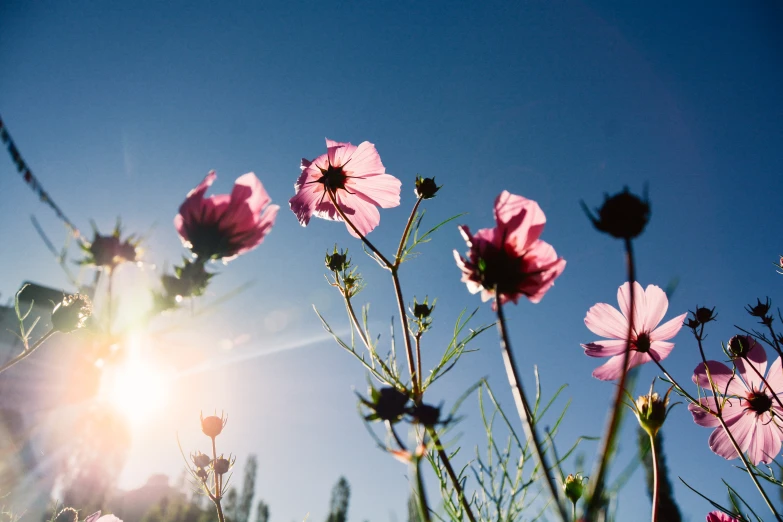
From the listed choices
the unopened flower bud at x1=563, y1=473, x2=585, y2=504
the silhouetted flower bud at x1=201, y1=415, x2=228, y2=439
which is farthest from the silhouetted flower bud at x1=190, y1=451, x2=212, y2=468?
the unopened flower bud at x1=563, y1=473, x2=585, y2=504

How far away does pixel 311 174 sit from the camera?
44.5 inches

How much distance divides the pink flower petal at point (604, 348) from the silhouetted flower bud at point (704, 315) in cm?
31

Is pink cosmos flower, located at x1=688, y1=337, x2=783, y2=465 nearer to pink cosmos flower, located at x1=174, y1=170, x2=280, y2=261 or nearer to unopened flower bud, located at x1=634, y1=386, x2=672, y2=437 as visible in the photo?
unopened flower bud, located at x1=634, y1=386, x2=672, y2=437

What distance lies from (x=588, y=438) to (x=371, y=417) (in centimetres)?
34

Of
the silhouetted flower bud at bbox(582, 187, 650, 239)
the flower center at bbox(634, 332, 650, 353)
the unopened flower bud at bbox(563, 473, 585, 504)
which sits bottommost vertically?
the unopened flower bud at bbox(563, 473, 585, 504)

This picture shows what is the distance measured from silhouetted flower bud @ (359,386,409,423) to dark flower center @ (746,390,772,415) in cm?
105

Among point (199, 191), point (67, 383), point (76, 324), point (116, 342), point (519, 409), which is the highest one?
point (67, 383)

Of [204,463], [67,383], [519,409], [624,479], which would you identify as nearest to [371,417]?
[519,409]

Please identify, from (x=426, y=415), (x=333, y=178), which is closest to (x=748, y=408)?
(x=426, y=415)

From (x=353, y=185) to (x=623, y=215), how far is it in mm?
871

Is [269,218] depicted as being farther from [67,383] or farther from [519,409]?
[67,383]

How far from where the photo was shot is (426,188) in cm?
112

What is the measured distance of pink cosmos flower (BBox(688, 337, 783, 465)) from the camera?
0.98 m

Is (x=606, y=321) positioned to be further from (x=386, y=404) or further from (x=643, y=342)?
(x=386, y=404)
